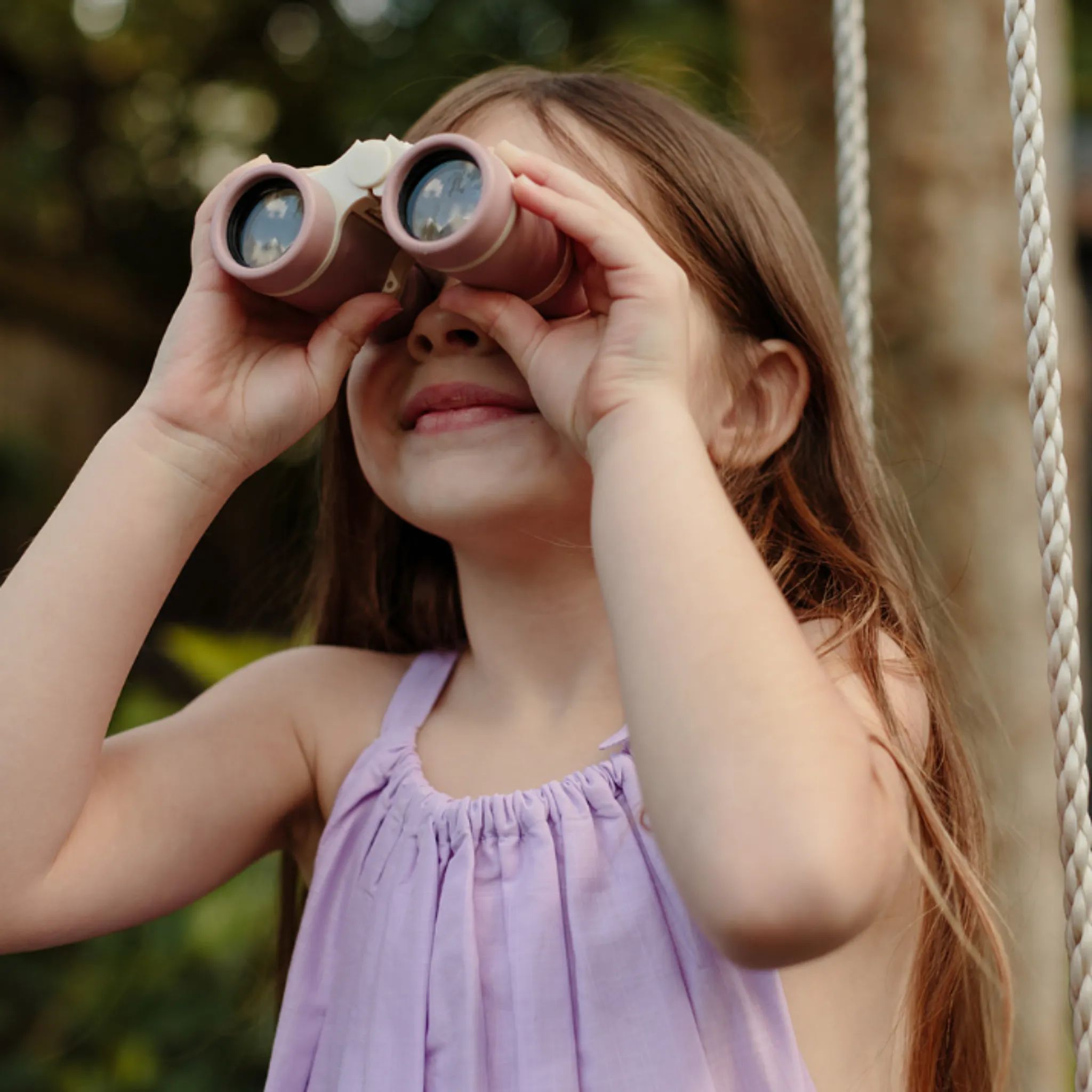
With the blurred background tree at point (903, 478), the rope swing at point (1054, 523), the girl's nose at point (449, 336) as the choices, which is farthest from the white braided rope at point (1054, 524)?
the blurred background tree at point (903, 478)

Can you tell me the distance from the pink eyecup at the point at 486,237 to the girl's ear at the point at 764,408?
10.0 inches

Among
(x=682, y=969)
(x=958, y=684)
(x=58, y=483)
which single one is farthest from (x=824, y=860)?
(x=58, y=483)

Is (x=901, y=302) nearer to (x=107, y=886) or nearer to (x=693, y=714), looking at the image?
(x=693, y=714)

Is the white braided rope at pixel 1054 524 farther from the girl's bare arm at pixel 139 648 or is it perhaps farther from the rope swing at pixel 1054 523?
the girl's bare arm at pixel 139 648

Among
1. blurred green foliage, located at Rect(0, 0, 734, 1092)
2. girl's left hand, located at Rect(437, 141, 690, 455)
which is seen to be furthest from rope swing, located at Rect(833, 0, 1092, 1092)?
blurred green foliage, located at Rect(0, 0, 734, 1092)

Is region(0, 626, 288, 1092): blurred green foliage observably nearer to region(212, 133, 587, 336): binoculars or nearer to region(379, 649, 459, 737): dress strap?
region(379, 649, 459, 737): dress strap

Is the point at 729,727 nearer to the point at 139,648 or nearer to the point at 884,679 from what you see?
the point at 884,679

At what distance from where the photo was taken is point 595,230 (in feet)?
3.05

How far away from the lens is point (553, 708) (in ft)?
3.66

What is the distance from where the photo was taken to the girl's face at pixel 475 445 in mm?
1037

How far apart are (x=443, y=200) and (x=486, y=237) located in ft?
0.18

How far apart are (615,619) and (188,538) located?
0.40m

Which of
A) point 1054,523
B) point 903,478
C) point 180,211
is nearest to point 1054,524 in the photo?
point 1054,523

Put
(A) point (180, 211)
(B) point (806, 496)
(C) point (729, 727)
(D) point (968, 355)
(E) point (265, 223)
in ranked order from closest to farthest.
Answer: (C) point (729, 727)
(E) point (265, 223)
(B) point (806, 496)
(D) point (968, 355)
(A) point (180, 211)
